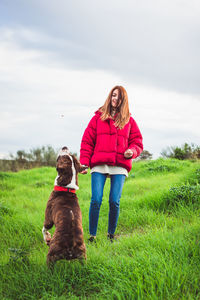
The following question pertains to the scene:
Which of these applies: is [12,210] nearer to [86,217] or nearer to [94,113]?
[86,217]

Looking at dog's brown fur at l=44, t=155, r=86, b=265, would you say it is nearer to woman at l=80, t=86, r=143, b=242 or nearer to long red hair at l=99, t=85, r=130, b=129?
woman at l=80, t=86, r=143, b=242

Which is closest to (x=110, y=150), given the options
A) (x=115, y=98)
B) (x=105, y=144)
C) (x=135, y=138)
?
(x=105, y=144)

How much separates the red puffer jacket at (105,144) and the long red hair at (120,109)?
0.07 meters

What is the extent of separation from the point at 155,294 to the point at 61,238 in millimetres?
996

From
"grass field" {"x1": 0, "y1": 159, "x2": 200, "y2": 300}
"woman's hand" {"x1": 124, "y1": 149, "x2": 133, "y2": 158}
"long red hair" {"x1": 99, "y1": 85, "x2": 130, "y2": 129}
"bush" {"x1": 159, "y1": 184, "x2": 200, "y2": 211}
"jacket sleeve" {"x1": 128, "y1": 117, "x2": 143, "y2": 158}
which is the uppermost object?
"long red hair" {"x1": 99, "y1": 85, "x2": 130, "y2": 129}

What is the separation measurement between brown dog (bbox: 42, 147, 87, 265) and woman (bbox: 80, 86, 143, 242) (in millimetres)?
806

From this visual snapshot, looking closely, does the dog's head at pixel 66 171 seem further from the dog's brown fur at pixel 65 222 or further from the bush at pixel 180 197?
the bush at pixel 180 197

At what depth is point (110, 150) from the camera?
3.88 metres

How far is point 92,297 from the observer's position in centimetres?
256

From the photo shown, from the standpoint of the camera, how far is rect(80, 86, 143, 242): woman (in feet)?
12.8

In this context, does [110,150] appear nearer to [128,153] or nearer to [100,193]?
[128,153]

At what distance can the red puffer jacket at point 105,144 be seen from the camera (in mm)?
3887

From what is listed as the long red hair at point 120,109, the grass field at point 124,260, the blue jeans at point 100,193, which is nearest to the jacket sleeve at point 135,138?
the long red hair at point 120,109

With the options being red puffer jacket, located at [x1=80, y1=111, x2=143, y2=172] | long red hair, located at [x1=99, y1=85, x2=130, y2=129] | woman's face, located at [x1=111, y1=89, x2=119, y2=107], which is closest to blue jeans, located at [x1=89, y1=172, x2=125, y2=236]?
red puffer jacket, located at [x1=80, y1=111, x2=143, y2=172]
